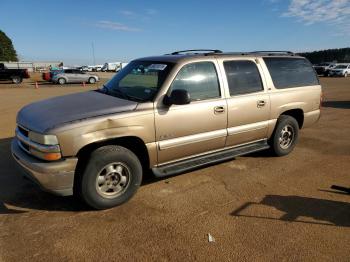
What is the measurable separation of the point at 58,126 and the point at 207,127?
2.07 meters

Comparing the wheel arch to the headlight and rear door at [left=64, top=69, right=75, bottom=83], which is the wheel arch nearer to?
the headlight

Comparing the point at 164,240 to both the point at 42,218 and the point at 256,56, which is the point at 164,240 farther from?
the point at 256,56

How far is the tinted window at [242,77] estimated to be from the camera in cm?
501

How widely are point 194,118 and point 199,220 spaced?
141 centimetres

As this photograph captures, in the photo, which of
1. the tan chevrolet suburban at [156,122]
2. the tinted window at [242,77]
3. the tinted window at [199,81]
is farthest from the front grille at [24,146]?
the tinted window at [242,77]

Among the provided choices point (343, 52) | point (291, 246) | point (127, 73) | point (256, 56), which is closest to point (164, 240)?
point (291, 246)

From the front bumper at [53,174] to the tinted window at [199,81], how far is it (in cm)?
167

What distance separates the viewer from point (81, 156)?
3863 mm

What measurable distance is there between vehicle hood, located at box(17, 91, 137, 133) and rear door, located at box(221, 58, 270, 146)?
165cm

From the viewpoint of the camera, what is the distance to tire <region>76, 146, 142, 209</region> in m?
3.79

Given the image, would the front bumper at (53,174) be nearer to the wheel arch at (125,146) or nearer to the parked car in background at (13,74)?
the wheel arch at (125,146)

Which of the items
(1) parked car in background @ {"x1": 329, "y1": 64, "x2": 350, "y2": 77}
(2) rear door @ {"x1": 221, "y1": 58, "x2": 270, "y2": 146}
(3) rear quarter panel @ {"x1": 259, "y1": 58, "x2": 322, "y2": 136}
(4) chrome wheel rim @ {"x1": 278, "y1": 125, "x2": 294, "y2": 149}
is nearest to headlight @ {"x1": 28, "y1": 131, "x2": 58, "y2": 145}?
(2) rear door @ {"x1": 221, "y1": 58, "x2": 270, "y2": 146}

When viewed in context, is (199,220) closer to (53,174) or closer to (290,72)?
(53,174)

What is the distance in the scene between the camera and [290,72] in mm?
6016
